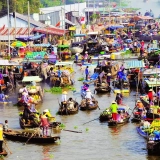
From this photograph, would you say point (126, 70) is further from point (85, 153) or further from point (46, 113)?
point (85, 153)

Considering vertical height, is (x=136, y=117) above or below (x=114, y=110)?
below

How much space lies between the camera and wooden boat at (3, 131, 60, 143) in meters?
26.5

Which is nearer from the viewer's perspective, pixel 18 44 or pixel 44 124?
pixel 44 124

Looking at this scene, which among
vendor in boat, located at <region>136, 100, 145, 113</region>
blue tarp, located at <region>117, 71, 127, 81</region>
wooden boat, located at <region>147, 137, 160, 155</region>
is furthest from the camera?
blue tarp, located at <region>117, 71, 127, 81</region>

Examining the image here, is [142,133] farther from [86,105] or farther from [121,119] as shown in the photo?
[86,105]

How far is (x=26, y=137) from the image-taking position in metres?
27.0

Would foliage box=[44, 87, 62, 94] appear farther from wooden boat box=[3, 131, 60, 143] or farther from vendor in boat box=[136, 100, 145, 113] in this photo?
wooden boat box=[3, 131, 60, 143]

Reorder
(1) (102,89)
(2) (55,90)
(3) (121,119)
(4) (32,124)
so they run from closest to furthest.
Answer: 1. (4) (32,124)
2. (3) (121,119)
3. (1) (102,89)
4. (2) (55,90)

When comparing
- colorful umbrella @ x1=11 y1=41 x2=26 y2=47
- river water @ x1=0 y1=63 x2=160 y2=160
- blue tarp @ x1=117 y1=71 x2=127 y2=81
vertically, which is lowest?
river water @ x1=0 y1=63 x2=160 y2=160

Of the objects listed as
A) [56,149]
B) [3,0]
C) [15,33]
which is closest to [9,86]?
[56,149]

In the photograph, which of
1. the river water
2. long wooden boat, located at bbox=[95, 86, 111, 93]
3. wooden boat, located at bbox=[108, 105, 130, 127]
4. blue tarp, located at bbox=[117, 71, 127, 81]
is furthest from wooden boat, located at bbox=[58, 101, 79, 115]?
blue tarp, located at bbox=[117, 71, 127, 81]

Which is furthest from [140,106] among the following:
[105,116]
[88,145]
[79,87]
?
[79,87]

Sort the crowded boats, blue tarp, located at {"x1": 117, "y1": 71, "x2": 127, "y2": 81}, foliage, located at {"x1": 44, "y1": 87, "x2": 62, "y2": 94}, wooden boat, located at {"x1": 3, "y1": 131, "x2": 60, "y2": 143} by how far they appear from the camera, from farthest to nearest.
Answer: foliage, located at {"x1": 44, "y1": 87, "x2": 62, "y2": 94} < blue tarp, located at {"x1": 117, "y1": 71, "x2": 127, "y2": 81} < the crowded boats < wooden boat, located at {"x1": 3, "y1": 131, "x2": 60, "y2": 143}

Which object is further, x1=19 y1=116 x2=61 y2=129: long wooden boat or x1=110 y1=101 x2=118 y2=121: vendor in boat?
x1=110 y1=101 x2=118 y2=121: vendor in boat
